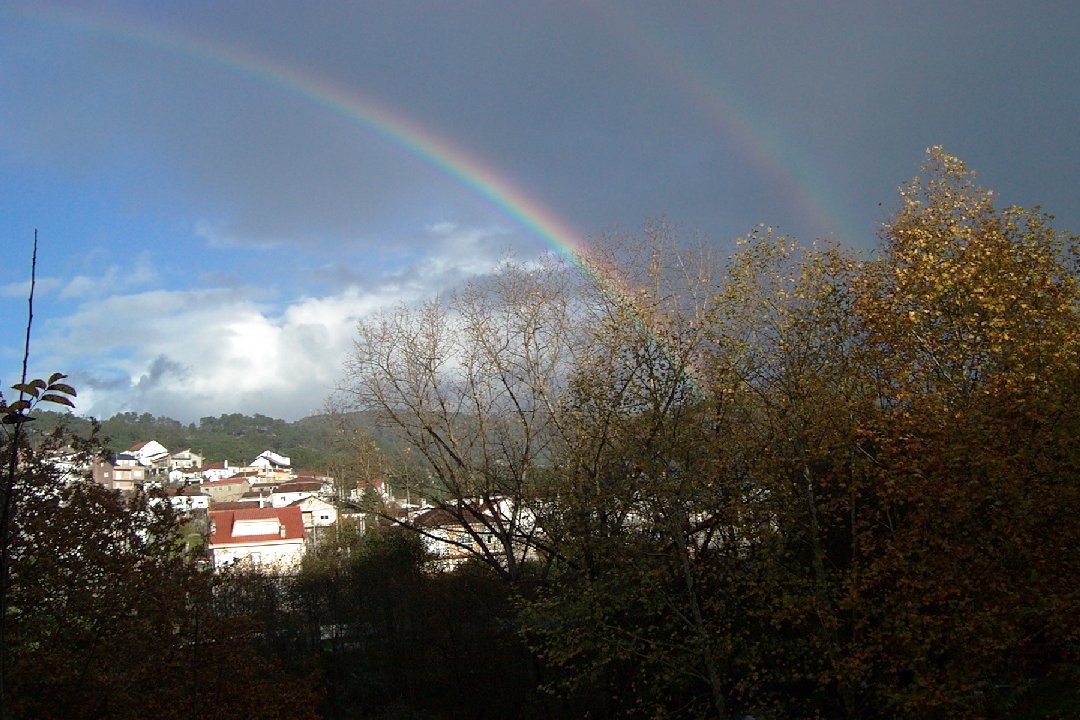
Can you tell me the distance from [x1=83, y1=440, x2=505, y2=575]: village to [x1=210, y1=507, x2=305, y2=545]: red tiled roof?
6 centimetres

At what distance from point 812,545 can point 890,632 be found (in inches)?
95.0

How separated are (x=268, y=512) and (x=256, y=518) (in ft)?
5.56

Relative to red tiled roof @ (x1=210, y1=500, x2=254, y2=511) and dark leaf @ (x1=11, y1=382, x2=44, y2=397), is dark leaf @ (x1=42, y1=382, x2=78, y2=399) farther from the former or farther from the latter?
red tiled roof @ (x1=210, y1=500, x2=254, y2=511)

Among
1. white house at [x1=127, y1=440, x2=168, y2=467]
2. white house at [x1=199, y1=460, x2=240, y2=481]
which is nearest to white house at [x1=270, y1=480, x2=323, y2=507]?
white house at [x1=127, y1=440, x2=168, y2=467]

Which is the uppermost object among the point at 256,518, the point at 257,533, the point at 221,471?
the point at 221,471

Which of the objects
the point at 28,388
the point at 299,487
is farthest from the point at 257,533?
the point at 28,388

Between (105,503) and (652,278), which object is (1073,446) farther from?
(105,503)

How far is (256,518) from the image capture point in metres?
48.8

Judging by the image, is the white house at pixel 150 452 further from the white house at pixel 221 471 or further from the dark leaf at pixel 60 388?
the dark leaf at pixel 60 388

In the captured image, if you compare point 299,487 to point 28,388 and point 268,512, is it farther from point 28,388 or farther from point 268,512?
point 28,388

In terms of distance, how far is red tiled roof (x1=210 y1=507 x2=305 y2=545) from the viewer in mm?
46938

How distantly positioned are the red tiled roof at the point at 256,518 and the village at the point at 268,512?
58mm

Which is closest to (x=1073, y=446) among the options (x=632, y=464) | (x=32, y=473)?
(x=632, y=464)

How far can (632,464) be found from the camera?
14.2 m
